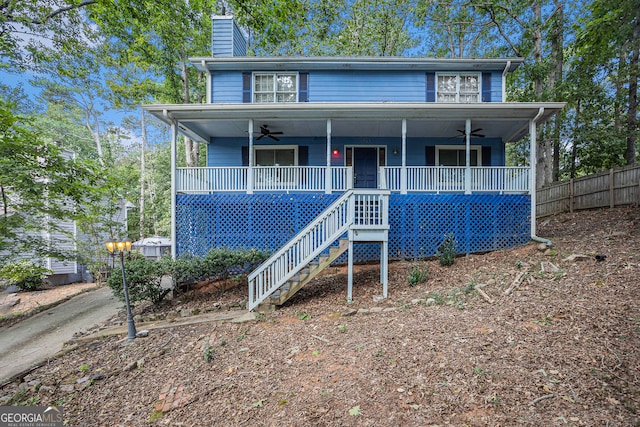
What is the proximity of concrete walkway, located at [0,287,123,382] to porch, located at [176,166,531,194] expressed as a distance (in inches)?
177

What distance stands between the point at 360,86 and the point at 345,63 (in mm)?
1035

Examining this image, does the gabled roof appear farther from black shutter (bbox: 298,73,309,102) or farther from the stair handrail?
the stair handrail

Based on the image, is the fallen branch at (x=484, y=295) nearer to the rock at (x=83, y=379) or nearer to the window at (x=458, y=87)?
the rock at (x=83, y=379)

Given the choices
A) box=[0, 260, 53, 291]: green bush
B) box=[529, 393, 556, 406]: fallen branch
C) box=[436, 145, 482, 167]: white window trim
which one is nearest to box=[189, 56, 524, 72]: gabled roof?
box=[436, 145, 482, 167]: white window trim

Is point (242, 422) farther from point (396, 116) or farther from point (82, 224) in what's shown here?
point (82, 224)

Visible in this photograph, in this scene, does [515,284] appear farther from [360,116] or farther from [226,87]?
[226,87]

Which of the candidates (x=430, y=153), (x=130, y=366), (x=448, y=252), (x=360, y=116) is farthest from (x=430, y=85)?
(x=130, y=366)

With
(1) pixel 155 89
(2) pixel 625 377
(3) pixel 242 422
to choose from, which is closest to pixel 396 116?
(2) pixel 625 377

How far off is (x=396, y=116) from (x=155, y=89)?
1472 centimetres

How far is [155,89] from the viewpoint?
16.2 metres

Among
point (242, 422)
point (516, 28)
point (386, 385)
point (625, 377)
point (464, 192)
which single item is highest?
point (516, 28)

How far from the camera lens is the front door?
37.1ft

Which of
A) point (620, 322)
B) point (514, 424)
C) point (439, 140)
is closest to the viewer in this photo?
point (514, 424)

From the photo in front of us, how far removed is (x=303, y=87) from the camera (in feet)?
36.5
